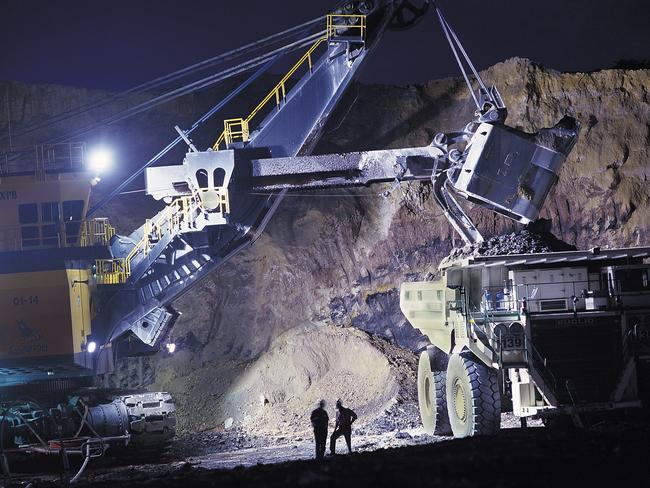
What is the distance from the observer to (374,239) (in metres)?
26.7

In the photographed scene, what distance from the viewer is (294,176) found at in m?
17.6

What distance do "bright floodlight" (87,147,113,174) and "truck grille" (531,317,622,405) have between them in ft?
31.8

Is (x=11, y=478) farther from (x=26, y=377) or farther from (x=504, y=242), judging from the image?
(x=504, y=242)

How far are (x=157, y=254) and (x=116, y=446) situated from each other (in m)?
4.02

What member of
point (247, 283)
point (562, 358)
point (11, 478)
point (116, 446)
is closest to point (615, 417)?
point (562, 358)

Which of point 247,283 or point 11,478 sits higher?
point 247,283

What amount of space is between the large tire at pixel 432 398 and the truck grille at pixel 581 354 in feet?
11.7

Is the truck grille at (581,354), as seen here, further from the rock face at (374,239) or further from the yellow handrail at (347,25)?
the rock face at (374,239)

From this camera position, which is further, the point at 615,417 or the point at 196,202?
the point at 196,202

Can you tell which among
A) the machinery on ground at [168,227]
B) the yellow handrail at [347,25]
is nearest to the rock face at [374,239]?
the machinery on ground at [168,227]

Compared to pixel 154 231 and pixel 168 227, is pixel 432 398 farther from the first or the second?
pixel 154 231

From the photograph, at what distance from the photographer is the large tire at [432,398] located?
54.1 feet

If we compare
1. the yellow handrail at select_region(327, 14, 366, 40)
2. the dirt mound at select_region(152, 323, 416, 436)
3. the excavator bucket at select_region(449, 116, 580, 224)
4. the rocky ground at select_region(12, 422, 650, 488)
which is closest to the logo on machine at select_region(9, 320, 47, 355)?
the rocky ground at select_region(12, 422, 650, 488)

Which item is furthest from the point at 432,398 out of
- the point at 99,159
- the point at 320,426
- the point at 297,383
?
the point at 99,159
